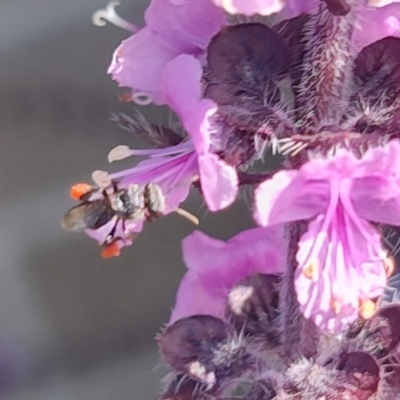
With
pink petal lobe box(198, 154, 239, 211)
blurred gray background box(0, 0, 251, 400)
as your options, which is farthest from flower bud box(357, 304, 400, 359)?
blurred gray background box(0, 0, 251, 400)

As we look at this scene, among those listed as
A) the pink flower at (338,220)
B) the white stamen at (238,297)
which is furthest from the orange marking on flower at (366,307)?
the white stamen at (238,297)

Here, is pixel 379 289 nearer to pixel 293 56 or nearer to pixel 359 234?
pixel 359 234

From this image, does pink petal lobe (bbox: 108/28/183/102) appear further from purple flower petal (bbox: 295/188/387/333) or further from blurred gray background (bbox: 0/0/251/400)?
blurred gray background (bbox: 0/0/251/400)

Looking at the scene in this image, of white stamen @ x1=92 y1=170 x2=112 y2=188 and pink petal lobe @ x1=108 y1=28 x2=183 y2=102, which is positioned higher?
pink petal lobe @ x1=108 y1=28 x2=183 y2=102

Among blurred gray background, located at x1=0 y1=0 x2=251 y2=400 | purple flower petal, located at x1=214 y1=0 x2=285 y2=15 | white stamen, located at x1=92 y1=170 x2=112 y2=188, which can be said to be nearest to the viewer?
purple flower petal, located at x1=214 y1=0 x2=285 y2=15

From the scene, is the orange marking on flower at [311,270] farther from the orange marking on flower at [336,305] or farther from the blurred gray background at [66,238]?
the blurred gray background at [66,238]

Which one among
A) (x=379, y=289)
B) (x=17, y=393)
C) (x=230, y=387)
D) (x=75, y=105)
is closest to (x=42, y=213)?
(x=75, y=105)

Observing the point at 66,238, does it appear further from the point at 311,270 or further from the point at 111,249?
the point at 311,270

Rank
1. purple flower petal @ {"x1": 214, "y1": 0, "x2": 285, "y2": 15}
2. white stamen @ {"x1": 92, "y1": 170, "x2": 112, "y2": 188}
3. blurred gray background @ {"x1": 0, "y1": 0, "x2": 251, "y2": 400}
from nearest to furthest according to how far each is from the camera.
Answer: purple flower petal @ {"x1": 214, "y1": 0, "x2": 285, "y2": 15}, white stamen @ {"x1": 92, "y1": 170, "x2": 112, "y2": 188}, blurred gray background @ {"x1": 0, "y1": 0, "x2": 251, "y2": 400}
